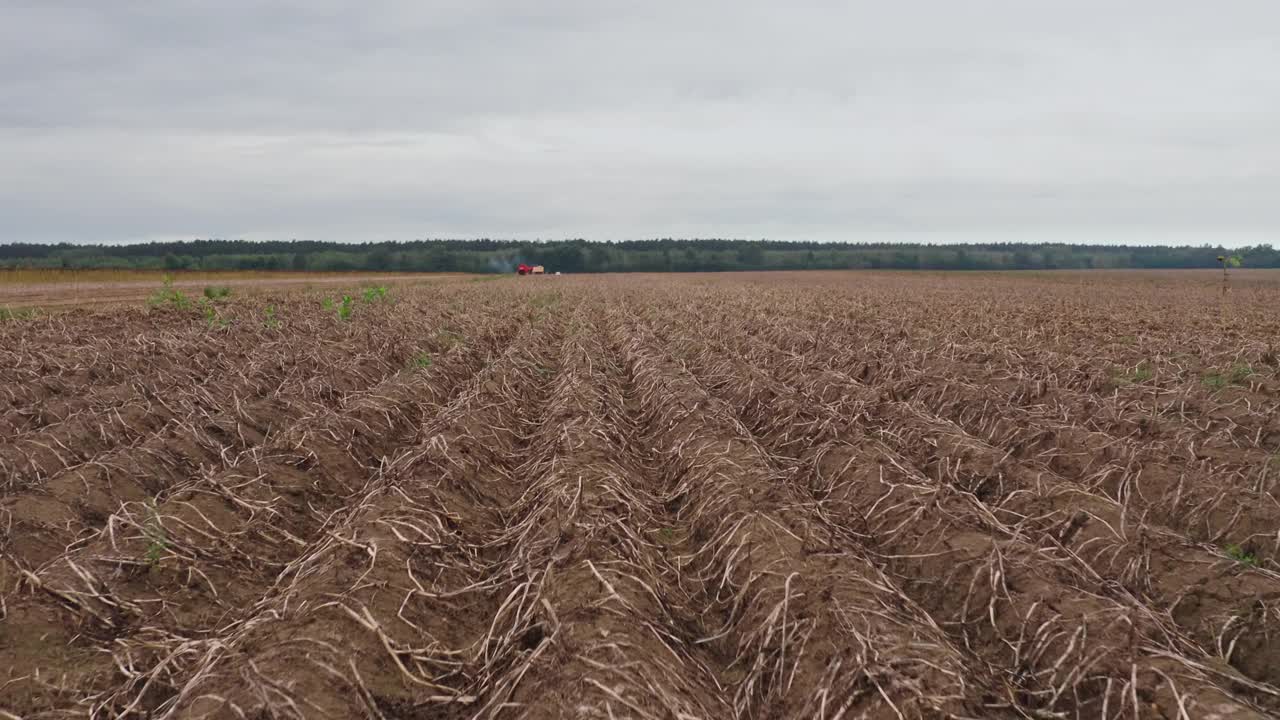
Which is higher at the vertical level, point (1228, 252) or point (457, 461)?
point (1228, 252)

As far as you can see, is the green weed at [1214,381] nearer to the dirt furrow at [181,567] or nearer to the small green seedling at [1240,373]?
the small green seedling at [1240,373]

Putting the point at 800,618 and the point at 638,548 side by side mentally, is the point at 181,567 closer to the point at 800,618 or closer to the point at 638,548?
the point at 638,548

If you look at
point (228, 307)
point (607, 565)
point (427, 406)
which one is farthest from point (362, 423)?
point (228, 307)

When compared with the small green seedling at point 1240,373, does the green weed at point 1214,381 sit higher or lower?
lower

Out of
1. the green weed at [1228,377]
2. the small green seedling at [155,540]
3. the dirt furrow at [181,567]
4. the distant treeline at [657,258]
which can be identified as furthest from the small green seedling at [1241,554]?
the distant treeline at [657,258]

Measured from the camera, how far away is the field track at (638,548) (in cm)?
345

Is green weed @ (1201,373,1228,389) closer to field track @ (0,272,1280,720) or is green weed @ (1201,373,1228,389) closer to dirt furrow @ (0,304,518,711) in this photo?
field track @ (0,272,1280,720)

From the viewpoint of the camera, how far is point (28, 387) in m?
9.31

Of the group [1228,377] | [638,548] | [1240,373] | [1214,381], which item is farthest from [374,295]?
[1240,373]

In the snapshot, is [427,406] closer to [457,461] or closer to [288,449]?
[288,449]

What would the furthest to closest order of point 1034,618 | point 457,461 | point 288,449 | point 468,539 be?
point 288,449 < point 457,461 < point 468,539 < point 1034,618

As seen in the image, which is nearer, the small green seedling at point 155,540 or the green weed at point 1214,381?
the small green seedling at point 155,540

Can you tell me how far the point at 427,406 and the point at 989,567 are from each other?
265 inches

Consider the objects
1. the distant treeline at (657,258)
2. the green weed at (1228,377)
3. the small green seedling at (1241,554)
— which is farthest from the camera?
the distant treeline at (657,258)
